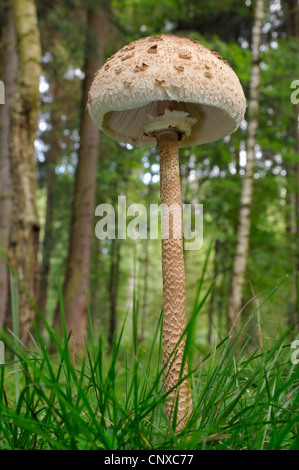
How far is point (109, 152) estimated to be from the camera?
10.0 m

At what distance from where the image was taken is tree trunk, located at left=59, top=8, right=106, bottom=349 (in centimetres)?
684

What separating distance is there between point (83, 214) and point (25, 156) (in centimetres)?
279

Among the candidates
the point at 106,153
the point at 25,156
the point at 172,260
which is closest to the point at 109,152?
the point at 106,153

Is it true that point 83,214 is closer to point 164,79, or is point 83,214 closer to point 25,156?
point 25,156

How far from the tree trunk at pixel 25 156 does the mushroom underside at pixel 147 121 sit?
2.24 m

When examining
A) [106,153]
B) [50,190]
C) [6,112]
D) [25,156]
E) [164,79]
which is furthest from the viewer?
[50,190]

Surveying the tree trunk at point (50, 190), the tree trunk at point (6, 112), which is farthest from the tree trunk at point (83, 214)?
the tree trunk at point (50, 190)

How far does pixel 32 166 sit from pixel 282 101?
250 inches

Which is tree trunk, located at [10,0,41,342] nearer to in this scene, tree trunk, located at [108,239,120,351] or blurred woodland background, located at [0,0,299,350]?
blurred woodland background, located at [0,0,299,350]

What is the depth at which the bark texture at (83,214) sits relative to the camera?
22.4ft

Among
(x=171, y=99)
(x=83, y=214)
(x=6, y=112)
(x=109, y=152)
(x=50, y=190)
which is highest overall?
(x=6, y=112)

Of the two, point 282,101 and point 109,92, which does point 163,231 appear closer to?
point 109,92

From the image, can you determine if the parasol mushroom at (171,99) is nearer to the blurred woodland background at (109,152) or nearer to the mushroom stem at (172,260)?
the mushroom stem at (172,260)

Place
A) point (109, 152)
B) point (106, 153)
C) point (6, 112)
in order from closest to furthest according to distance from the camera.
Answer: point (6, 112) < point (109, 152) < point (106, 153)
